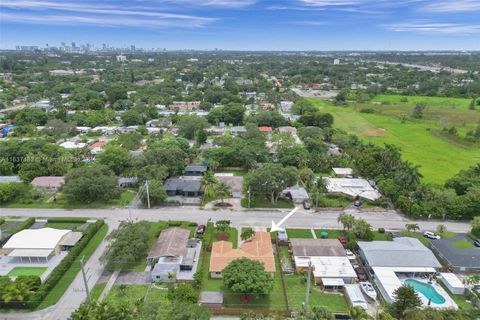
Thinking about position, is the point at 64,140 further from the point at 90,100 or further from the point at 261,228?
the point at 261,228

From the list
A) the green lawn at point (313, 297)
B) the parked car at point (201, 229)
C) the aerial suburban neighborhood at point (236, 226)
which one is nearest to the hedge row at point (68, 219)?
the aerial suburban neighborhood at point (236, 226)

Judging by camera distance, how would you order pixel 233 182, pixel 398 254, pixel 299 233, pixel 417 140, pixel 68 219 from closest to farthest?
pixel 398 254 → pixel 299 233 → pixel 68 219 → pixel 233 182 → pixel 417 140

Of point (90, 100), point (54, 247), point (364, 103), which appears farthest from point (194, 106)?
point (54, 247)

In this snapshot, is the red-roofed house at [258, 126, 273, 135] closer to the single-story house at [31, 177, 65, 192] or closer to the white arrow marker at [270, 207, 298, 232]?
the white arrow marker at [270, 207, 298, 232]

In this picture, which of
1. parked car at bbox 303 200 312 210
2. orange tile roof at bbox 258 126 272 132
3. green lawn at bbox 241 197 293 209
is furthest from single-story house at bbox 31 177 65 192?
orange tile roof at bbox 258 126 272 132

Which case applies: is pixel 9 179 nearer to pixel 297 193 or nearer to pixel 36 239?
pixel 36 239

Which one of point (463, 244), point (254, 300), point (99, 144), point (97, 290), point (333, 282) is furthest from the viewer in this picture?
point (99, 144)

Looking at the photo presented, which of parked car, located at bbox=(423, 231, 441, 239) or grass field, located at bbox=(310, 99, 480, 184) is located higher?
grass field, located at bbox=(310, 99, 480, 184)

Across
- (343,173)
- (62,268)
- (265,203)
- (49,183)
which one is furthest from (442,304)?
(49,183)
